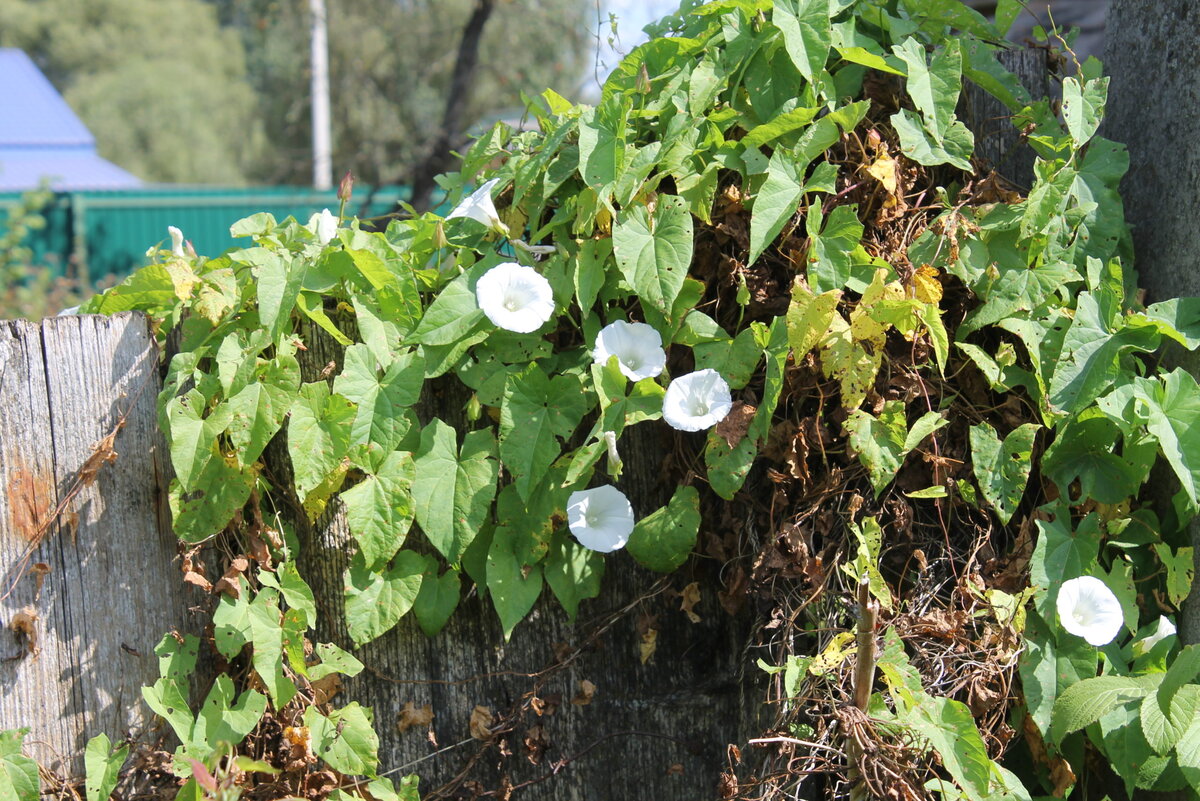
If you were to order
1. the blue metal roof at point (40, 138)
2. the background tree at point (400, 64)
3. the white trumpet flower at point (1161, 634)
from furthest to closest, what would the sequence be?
the blue metal roof at point (40, 138) → the background tree at point (400, 64) → the white trumpet flower at point (1161, 634)

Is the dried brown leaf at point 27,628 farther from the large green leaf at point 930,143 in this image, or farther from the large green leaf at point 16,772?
the large green leaf at point 930,143

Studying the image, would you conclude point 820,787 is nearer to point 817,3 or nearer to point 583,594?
point 583,594

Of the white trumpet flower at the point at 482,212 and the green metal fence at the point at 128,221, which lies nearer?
the white trumpet flower at the point at 482,212

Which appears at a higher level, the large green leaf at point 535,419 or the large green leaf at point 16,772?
the large green leaf at point 535,419

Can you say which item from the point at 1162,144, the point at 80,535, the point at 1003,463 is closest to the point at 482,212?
the point at 80,535

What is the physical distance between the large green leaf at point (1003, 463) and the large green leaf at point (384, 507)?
894 mm

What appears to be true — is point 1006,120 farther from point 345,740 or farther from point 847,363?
point 345,740

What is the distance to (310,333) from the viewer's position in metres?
1.62

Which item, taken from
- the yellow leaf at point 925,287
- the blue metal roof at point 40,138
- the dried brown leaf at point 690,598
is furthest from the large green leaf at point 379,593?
the blue metal roof at point 40,138

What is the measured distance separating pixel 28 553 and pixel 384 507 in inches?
23.0

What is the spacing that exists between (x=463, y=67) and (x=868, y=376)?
6.22 metres

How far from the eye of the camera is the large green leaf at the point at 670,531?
1.58 meters

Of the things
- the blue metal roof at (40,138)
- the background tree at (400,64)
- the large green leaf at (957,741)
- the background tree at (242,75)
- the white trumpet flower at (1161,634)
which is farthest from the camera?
the blue metal roof at (40,138)

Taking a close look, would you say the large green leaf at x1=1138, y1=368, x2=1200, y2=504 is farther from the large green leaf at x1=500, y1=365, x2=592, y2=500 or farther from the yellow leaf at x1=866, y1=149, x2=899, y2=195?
the large green leaf at x1=500, y1=365, x2=592, y2=500
